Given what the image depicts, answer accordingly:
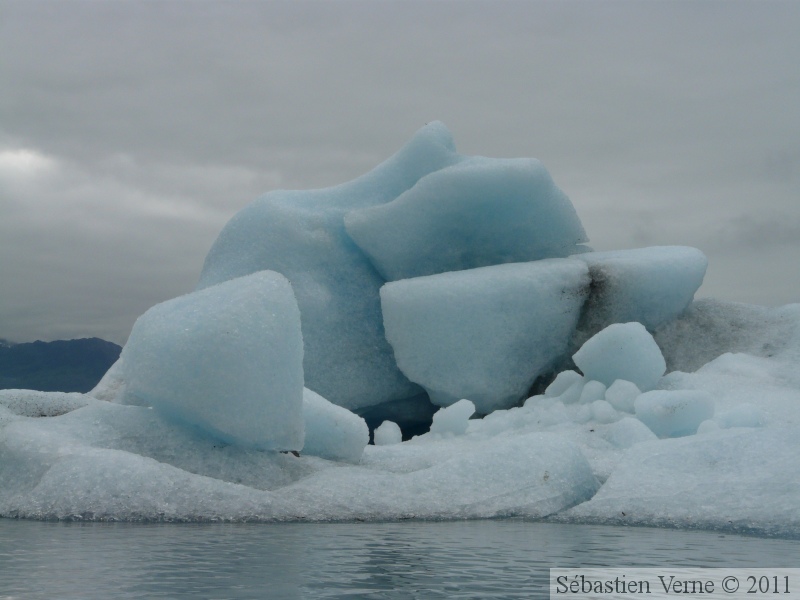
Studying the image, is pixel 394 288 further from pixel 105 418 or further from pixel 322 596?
pixel 322 596

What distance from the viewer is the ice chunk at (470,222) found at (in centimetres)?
875

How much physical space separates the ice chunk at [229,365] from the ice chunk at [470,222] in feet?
13.7

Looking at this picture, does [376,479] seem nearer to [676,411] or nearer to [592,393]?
[676,411]

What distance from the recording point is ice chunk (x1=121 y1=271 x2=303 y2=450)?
4.57m

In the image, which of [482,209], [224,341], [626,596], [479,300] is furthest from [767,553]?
[482,209]

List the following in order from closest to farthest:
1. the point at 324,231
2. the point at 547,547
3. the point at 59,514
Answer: the point at 547,547
the point at 59,514
the point at 324,231

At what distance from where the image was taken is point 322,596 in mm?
2227

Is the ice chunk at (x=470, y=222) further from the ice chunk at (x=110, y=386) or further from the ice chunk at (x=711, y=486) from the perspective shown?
the ice chunk at (x=711, y=486)

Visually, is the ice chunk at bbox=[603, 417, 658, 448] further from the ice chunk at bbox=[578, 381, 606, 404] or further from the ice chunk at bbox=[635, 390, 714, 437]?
the ice chunk at bbox=[578, 381, 606, 404]

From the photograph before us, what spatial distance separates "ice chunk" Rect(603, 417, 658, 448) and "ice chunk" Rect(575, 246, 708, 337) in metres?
2.64

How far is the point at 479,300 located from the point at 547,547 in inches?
209

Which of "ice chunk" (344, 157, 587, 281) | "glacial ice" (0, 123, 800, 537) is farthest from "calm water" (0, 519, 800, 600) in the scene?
"ice chunk" (344, 157, 587, 281)

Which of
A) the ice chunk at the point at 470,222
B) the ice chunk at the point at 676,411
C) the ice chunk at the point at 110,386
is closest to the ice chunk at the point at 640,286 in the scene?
the ice chunk at the point at 470,222

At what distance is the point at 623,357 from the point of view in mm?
7535
